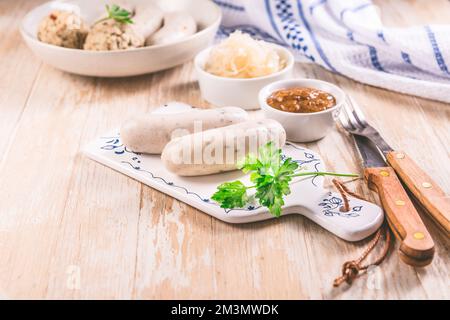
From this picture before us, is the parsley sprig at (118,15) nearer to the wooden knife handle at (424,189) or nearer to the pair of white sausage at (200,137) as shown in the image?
the pair of white sausage at (200,137)

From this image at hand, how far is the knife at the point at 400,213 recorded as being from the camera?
1.41m

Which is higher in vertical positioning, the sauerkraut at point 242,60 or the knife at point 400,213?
the knife at point 400,213

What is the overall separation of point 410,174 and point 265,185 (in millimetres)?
428

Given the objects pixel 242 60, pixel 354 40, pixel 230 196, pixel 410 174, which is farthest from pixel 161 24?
pixel 410 174

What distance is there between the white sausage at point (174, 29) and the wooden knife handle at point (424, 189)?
113 centimetres

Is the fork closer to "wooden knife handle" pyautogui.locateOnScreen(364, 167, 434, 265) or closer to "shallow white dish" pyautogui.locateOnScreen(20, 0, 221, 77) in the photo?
"wooden knife handle" pyautogui.locateOnScreen(364, 167, 434, 265)

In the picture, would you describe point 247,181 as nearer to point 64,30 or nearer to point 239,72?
point 239,72

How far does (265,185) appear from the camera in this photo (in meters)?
1.58

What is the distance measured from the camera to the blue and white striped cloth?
7.93 ft

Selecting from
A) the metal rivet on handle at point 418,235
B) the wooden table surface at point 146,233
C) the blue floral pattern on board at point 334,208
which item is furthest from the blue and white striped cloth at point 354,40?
the metal rivet on handle at point 418,235

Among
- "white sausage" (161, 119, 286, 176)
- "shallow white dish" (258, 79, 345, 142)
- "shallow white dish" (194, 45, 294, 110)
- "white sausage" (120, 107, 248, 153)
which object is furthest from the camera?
"shallow white dish" (194, 45, 294, 110)

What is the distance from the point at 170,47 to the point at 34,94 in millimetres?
600

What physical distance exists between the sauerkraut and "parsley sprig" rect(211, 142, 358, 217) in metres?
0.70

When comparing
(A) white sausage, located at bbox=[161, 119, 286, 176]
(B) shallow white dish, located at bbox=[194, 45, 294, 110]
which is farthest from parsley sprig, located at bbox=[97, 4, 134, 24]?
(A) white sausage, located at bbox=[161, 119, 286, 176]
